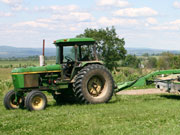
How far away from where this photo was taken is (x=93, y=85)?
11.6m

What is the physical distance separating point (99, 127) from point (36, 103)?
353 cm

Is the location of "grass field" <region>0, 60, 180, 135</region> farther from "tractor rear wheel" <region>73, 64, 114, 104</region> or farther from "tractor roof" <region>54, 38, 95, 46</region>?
"tractor roof" <region>54, 38, 95, 46</region>

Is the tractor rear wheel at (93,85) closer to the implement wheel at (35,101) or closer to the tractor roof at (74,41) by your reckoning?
the tractor roof at (74,41)

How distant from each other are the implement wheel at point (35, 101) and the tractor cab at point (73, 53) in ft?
4.93

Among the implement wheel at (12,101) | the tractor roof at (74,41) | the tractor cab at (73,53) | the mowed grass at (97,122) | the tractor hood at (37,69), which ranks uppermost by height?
the tractor roof at (74,41)

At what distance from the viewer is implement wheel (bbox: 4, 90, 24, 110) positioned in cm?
1077

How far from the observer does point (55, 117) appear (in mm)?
8570

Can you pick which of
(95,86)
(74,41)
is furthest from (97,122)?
(74,41)

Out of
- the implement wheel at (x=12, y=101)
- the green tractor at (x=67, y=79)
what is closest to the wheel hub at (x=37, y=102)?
the green tractor at (x=67, y=79)

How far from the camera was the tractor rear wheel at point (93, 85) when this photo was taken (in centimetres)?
1101

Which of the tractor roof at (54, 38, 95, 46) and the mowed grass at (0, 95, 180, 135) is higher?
the tractor roof at (54, 38, 95, 46)

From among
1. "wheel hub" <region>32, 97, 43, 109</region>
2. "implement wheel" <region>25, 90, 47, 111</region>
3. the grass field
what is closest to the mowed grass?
the grass field

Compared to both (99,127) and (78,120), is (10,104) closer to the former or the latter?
(78,120)

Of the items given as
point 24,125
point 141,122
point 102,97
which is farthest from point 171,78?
point 24,125
